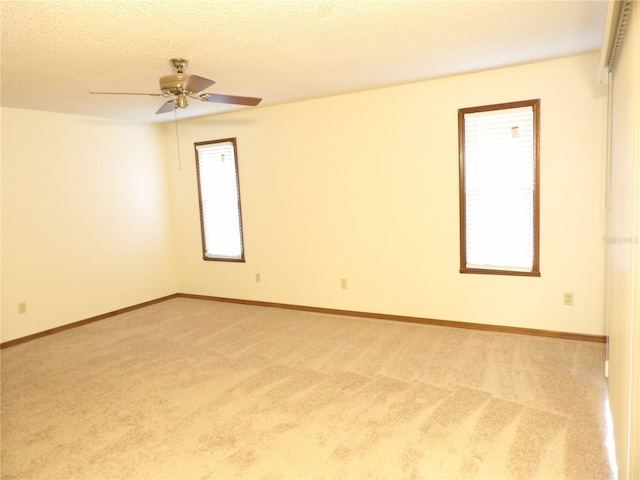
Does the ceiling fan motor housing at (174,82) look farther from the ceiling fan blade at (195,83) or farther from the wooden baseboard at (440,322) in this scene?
the wooden baseboard at (440,322)

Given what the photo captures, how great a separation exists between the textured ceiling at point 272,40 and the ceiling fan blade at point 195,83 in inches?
9.5

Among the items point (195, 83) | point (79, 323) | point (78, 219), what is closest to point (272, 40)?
point (195, 83)

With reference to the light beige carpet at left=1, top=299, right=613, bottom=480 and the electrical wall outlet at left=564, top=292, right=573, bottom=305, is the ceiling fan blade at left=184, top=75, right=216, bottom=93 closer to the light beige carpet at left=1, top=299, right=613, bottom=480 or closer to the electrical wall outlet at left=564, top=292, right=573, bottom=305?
the light beige carpet at left=1, top=299, right=613, bottom=480

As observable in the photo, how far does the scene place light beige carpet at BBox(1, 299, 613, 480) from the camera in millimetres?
2346

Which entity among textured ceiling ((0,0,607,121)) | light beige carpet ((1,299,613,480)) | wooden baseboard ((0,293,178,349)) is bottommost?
light beige carpet ((1,299,613,480))

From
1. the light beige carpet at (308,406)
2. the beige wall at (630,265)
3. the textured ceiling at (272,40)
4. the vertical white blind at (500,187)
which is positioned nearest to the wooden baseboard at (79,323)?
the light beige carpet at (308,406)

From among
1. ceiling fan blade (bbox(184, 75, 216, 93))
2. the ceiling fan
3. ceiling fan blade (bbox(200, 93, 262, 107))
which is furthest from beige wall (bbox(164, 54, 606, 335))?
ceiling fan blade (bbox(184, 75, 216, 93))

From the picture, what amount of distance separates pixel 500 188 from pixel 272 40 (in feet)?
8.10

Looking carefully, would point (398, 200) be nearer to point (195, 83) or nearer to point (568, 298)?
point (568, 298)

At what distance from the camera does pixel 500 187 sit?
13.4 ft

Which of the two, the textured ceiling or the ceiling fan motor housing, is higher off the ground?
the textured ceiling

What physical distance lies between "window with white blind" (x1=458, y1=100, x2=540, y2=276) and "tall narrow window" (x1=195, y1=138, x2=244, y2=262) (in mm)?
2906

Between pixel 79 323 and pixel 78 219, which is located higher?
pixel 78 219

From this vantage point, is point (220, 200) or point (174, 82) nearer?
point (174, 82)
